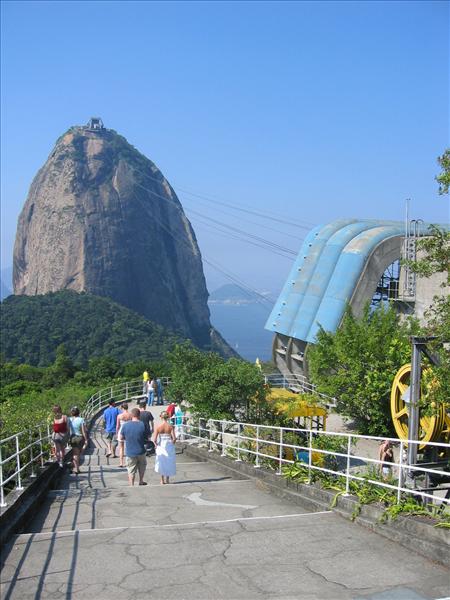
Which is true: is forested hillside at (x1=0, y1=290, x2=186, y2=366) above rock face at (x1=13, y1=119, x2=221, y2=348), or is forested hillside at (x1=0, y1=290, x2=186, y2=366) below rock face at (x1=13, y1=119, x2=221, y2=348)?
below

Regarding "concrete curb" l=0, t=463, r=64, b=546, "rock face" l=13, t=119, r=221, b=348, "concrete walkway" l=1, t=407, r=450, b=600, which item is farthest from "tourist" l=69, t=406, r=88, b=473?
"rock face" l=13, t=119, r=221, b=348

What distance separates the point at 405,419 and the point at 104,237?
14629 centimetres

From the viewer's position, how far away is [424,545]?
6789 millimetres

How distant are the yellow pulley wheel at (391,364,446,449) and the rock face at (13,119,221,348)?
134m

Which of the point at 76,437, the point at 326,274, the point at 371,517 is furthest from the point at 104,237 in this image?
the point at 371,517

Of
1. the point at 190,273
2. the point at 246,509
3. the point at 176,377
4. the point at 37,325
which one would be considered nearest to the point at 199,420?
the point at 176,377

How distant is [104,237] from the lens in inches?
6088

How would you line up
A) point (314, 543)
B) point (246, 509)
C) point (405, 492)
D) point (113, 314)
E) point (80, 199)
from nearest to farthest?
point (314, 543) → point (405, 492) → point (246, 509) → point (113, 314) → point (80, 199)

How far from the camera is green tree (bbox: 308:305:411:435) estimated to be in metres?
21.5

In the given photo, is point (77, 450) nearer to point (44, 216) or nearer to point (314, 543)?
point (314, 543)

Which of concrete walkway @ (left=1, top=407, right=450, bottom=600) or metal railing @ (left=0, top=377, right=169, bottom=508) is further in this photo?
metal railing @ (left=0, top=377, right=169, bottom=508)

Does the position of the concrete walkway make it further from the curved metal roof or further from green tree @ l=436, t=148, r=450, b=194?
the curved metal roof

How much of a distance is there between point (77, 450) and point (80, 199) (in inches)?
5720

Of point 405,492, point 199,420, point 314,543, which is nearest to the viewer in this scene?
point 314,543
